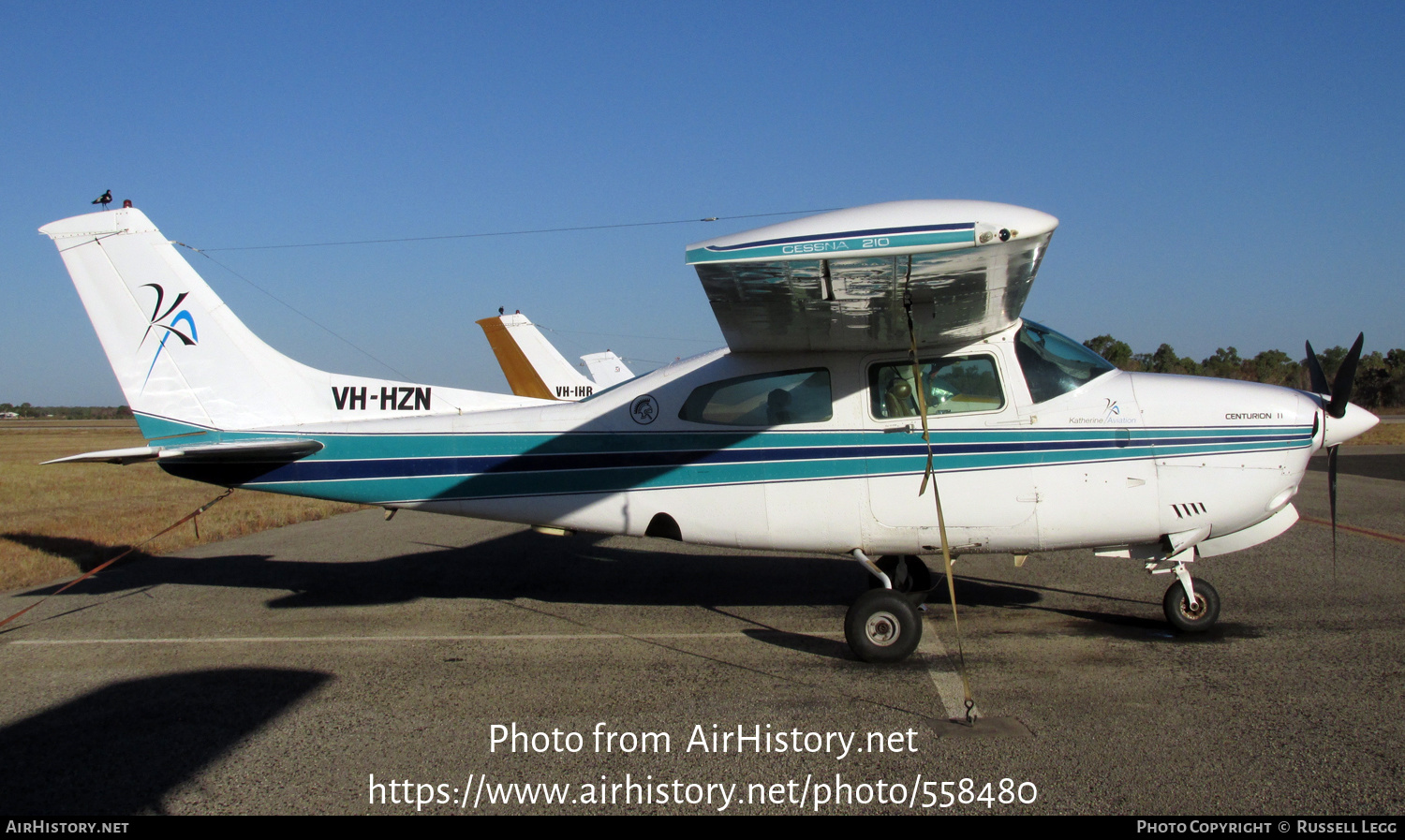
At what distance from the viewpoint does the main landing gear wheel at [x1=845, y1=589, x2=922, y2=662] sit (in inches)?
212

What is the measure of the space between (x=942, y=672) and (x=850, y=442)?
1.64 metres

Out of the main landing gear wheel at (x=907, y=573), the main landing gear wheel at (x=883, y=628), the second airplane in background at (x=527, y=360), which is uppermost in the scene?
the second airplane in background at (x=527, y=360)

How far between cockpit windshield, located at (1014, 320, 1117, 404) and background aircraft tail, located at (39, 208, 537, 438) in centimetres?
442

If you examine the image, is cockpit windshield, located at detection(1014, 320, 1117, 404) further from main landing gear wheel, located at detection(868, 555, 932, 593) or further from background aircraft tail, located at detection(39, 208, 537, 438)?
background aircraft tail, located at detection(39, 208, 537, 438)

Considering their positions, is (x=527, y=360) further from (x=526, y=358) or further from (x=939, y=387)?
(x=939, y=387)

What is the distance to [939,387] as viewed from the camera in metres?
5.85

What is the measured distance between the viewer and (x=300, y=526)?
13.3 metres

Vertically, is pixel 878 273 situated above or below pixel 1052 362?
above

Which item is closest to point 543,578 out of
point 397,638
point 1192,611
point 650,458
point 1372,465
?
point 397,638

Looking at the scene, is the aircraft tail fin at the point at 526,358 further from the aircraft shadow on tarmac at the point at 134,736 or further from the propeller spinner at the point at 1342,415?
the propeller spinner at the point at 1342,415

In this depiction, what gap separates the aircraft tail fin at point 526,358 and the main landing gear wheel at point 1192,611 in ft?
51.8

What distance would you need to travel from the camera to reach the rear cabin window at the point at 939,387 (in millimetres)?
5773

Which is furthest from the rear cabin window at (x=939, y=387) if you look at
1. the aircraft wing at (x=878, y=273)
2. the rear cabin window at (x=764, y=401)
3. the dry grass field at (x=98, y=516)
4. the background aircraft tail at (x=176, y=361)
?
the dry grass field at (x=98, y=516)

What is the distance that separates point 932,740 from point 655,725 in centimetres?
143
